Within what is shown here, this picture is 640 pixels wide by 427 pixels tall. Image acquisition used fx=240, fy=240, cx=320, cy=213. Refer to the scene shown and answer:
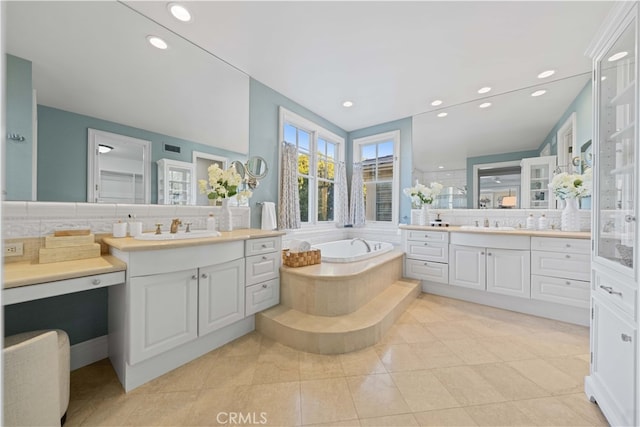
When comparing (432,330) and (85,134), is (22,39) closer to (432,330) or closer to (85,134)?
(85,134)

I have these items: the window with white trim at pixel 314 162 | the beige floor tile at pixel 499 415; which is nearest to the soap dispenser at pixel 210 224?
the window with white trim at pixel 314 162

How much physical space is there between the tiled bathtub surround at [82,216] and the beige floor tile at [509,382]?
260 centimetres

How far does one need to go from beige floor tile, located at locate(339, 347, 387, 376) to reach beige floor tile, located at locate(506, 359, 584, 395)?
3.20 feet

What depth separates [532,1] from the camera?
1735mm

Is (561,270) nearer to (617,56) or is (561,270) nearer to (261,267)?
(617,56)

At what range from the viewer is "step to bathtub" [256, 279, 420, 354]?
6.15ft

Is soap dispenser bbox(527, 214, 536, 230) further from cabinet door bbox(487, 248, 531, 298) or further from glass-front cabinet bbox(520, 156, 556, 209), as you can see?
cabinet door bbox(487, 248, 531, 298)

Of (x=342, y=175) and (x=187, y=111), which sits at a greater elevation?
(x=187, y=111)

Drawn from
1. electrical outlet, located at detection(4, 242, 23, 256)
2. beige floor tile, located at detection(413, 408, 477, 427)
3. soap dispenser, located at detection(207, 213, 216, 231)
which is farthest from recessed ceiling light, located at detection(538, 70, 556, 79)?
electrical outlet, located at detection(4, 242, 23, 256)

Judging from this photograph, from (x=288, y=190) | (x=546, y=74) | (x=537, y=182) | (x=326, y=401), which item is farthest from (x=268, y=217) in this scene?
(x=546, y=74)

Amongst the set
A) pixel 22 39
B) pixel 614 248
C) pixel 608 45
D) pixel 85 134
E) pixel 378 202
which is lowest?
pixel 614 248

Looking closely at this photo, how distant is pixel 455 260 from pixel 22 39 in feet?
13.7

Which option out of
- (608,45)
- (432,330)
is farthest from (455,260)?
(608,45)

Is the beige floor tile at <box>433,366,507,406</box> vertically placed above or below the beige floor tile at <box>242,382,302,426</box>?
above
